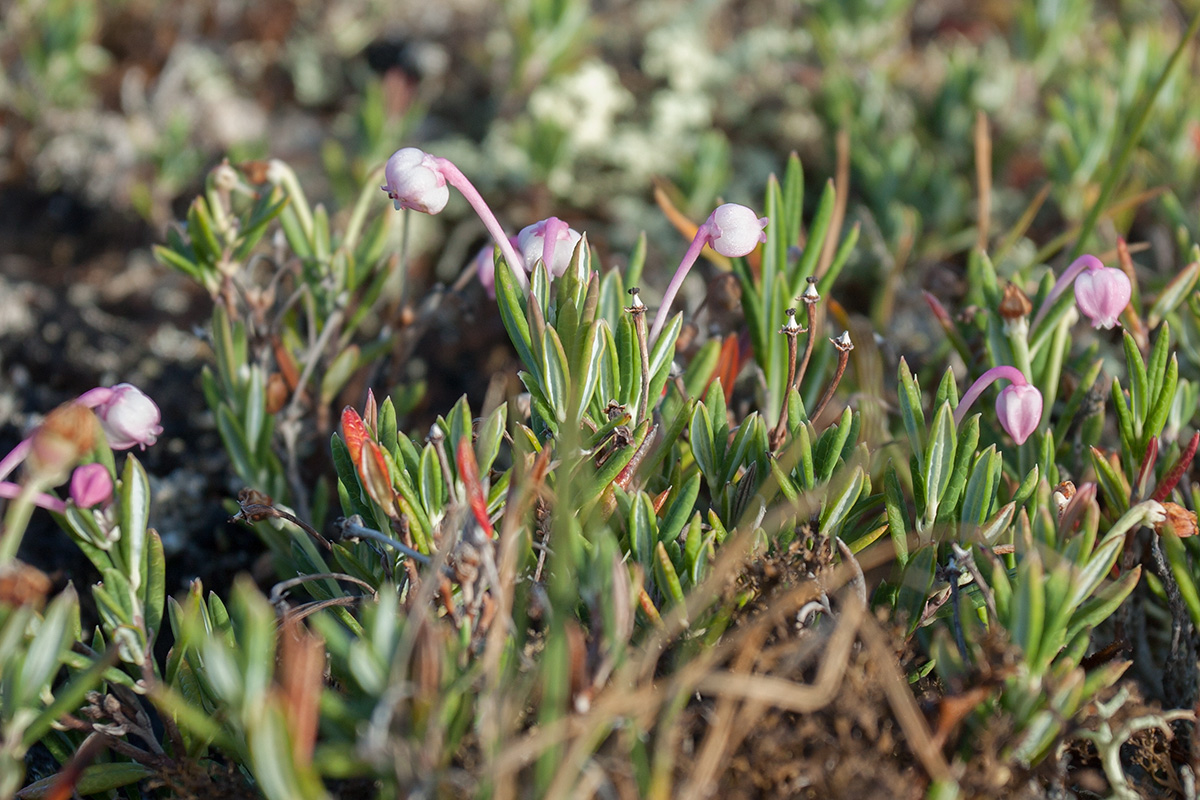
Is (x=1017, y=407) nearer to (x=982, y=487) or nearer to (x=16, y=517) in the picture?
(x=982, y=487)

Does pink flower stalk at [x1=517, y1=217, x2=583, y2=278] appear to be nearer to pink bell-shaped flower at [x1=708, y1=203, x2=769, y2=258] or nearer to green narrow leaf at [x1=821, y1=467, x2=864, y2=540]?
pink bell-shaped flower at [x1=708, y1=203, x2=769, y2=258]

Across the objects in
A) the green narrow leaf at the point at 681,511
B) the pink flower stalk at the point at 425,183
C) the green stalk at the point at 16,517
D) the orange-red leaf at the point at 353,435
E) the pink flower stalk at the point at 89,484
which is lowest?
the green narrow leaf at the point at 681,511

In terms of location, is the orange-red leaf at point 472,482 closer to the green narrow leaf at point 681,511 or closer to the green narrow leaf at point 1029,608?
the green narrow leaf at point 681,511

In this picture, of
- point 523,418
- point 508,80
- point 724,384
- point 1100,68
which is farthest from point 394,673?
point 1100,68

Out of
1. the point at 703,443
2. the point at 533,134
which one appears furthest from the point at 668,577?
the point at 533,134

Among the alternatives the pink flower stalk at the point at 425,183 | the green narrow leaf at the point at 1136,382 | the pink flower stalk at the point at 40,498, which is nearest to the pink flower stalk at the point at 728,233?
the pink flower stalk at the point at 425,183

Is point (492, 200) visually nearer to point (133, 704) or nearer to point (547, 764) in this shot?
point (133, 704)
